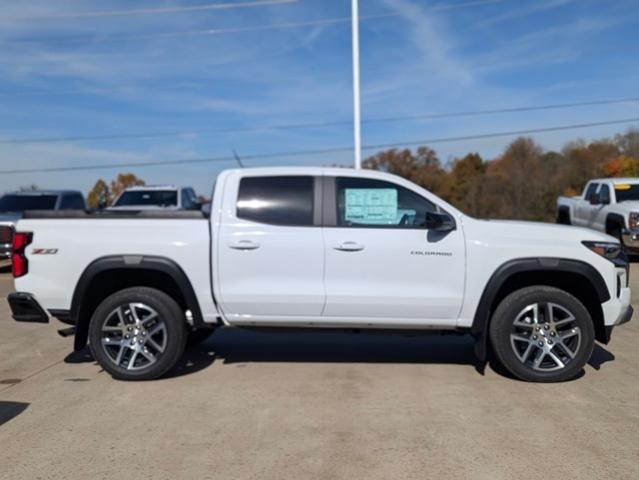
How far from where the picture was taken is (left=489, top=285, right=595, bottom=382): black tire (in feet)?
17.9

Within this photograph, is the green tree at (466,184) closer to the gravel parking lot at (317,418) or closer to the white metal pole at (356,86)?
the white metal pole at (356,86)

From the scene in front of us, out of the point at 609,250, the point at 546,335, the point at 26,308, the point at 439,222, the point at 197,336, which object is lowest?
the point at 197,336

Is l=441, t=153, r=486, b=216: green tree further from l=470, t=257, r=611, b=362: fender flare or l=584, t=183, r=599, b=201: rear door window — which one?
l=470, t=257, r=611, b=362: fender flare

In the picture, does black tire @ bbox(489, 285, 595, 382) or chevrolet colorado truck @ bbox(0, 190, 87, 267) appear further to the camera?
chevrolet colorado truck @ bbox(0, 190, 87, 267)

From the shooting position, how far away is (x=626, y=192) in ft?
51.4

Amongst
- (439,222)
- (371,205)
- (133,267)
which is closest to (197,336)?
(133,267)

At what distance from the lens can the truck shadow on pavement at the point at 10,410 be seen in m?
4.73

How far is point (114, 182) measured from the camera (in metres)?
69.9

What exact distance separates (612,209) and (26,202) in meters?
14.7

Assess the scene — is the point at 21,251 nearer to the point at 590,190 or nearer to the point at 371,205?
the point at 371,205

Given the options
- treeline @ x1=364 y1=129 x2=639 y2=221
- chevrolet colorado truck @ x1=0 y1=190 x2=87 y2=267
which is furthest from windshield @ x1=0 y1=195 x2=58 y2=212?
treeline @ x1=364 y1=129 x2=639 y2=221

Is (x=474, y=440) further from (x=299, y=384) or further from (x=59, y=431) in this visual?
(x=59, y=431)

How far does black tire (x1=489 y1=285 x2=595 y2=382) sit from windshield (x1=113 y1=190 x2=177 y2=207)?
43.3 feet

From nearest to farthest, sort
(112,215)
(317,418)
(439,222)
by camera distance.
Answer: (317,418), (439,222), (112,215)
